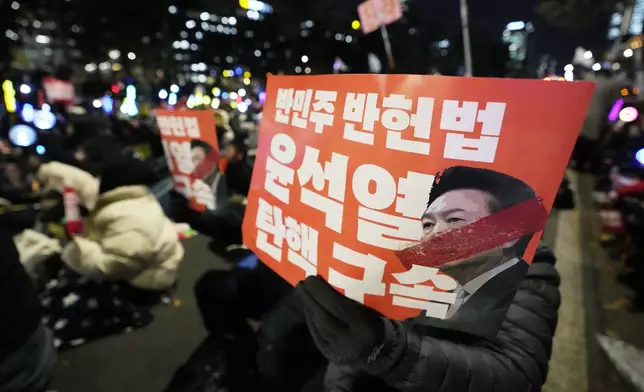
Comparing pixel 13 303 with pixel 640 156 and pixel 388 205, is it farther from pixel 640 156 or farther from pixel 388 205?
pixel 640 156

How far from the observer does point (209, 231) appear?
10.0 feet

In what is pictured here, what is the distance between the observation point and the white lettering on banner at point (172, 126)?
249cm

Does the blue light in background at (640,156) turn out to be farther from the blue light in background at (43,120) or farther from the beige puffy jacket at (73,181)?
the blue light in background at (43,120)

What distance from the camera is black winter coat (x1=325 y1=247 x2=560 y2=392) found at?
3.99ft

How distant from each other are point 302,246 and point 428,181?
43 cm

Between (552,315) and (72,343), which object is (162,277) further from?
(552,315)

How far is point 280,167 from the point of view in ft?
4.21

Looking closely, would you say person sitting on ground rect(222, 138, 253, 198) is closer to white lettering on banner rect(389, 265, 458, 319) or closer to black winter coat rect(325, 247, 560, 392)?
black winter coat rect(325, 247, 560, 392)

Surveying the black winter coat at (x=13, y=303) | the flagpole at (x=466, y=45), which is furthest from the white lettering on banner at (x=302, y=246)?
the flagpole at (x=466, y=45)

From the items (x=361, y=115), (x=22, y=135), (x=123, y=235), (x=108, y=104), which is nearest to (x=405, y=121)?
(x=361, y=115)

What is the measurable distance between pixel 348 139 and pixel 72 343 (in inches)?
117

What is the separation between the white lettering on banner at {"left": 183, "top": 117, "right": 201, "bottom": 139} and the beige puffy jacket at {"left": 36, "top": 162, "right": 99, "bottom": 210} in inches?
61.6

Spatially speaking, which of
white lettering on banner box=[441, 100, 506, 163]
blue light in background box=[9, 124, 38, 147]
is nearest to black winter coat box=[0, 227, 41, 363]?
white lettering on banner box=[441, 100, 506, 163]

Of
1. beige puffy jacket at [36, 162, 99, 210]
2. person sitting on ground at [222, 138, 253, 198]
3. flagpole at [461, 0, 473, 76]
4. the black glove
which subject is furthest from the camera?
flagpole at [461, 0, 473, 76]
